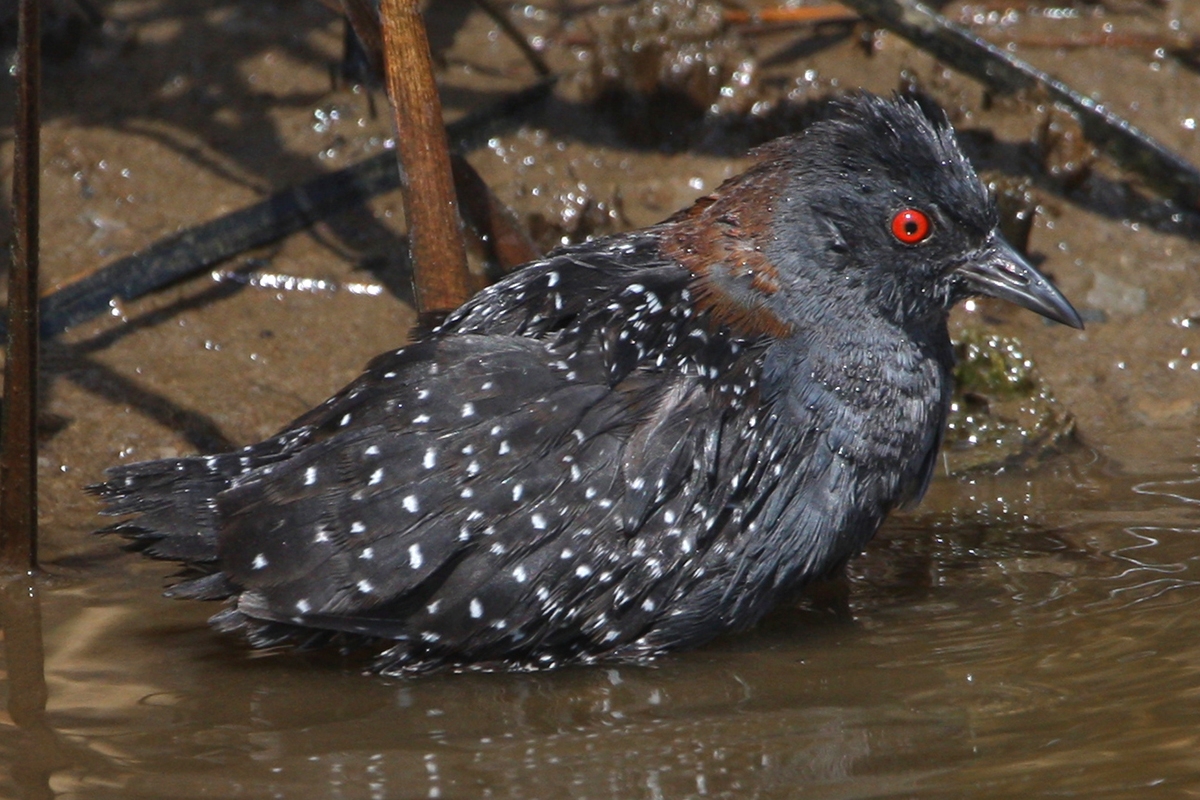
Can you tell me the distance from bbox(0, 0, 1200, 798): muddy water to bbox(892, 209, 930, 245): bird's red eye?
987 millimetres

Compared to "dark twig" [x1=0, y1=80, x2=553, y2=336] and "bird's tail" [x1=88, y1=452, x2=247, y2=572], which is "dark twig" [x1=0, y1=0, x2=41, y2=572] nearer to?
"bird's tail" [x1=88, y1=452, x2=247, y2=572]

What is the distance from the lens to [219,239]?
209 inches

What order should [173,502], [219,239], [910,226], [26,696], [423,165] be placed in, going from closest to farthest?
[26,696] → [173,502] → [910,226] → [423,165] → [219,239]

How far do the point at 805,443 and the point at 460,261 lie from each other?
1.18m

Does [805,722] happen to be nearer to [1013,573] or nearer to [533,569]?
[533,569]

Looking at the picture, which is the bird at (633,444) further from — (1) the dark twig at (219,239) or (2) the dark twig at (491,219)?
(1) the dark twig at (219,239)

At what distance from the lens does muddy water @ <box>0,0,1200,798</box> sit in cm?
327

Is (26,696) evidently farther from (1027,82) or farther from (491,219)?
(1027,82)

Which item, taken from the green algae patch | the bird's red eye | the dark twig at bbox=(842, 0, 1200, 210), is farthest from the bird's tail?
the dark twig at bbox=(842, 0, 1200, 210)

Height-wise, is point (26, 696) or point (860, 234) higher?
point (860, 234)

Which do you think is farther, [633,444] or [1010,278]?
[1010,278]

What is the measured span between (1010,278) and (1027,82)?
5.41 feet

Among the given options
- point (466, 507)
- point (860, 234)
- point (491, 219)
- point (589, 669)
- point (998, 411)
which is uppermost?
point (491, 219)

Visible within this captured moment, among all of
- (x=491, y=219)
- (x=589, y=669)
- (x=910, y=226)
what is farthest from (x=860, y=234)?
(x=491, y=219)
